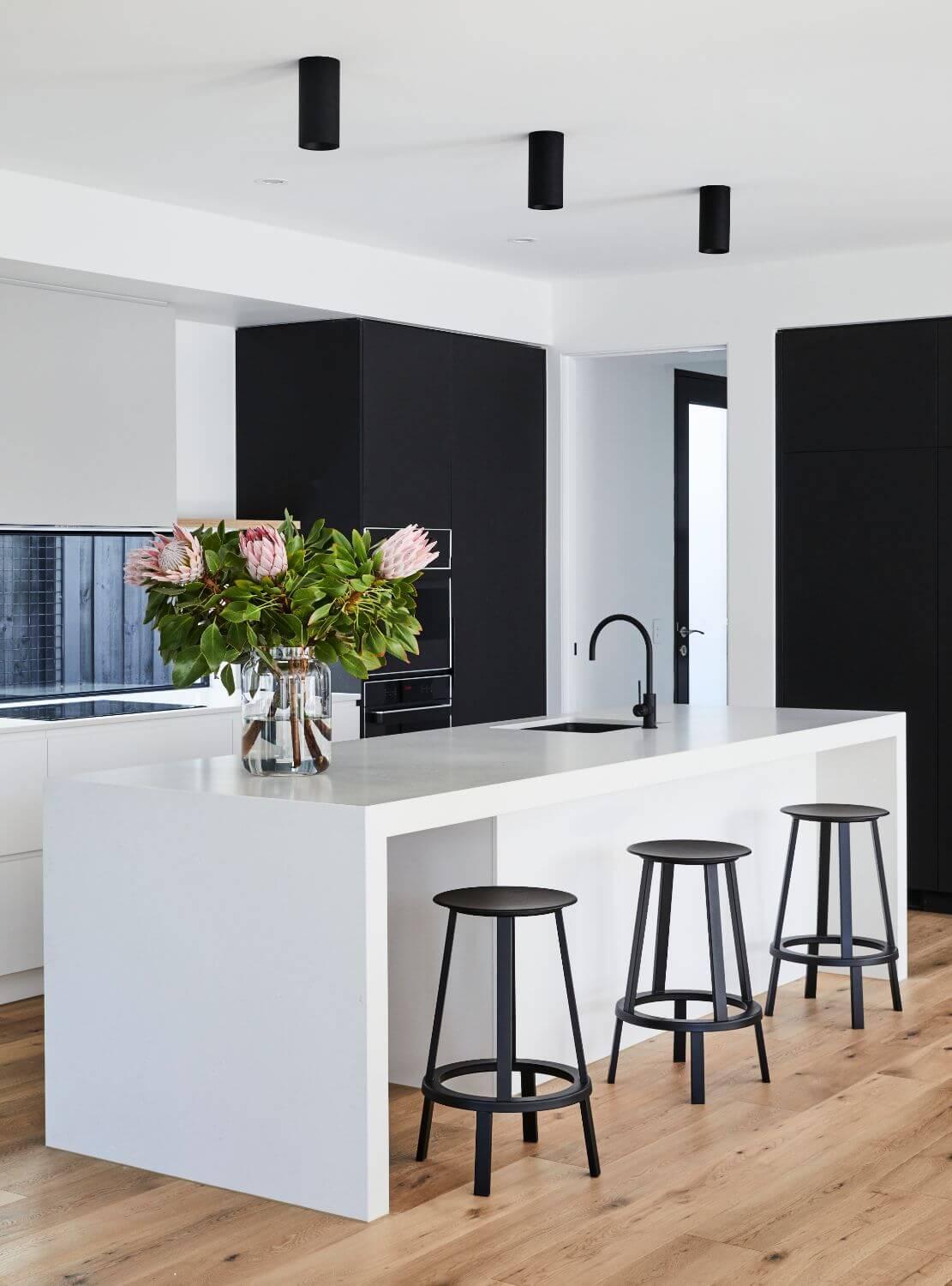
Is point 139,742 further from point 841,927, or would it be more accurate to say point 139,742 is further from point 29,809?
point 841,927

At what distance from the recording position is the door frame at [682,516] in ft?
27.2

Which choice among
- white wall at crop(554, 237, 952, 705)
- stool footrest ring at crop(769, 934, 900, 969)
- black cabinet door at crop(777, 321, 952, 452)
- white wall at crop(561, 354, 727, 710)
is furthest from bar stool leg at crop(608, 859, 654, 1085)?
white wall at crop(561, 354, 727, 710)

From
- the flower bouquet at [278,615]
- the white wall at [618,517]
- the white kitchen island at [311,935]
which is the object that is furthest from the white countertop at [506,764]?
the white wall at [618,517]

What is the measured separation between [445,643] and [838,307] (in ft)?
7.03

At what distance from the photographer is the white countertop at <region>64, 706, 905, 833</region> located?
3.38 meters

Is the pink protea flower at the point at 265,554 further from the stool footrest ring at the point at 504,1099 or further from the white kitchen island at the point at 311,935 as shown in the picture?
the stool footrest ring at the point at 504,1099

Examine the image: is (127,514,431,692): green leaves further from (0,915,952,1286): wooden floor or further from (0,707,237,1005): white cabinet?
(0,707,237,1005): white cabinet

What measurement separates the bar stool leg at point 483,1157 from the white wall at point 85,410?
279cm

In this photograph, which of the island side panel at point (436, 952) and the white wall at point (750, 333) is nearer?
the island side panel at point (436, 952)

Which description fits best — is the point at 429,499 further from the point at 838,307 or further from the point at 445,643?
the point at 838,307

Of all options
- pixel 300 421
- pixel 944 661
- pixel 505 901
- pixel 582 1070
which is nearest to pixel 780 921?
pixel 582 1070

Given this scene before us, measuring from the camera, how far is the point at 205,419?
21.2 ft

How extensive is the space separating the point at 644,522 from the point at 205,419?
2514 millimetres

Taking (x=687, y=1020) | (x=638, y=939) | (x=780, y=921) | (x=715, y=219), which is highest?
(x=715, y=219)
